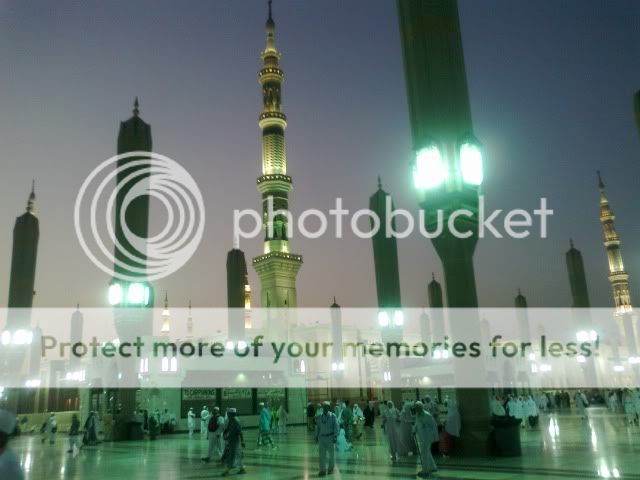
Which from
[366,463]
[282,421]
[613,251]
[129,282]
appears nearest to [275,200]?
[613,251]

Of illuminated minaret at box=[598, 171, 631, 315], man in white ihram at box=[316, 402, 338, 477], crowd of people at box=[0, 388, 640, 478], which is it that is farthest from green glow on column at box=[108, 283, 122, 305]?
illuminated minaret at box=[598, 171, 631, 315]

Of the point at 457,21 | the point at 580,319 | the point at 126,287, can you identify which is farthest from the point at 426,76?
the point at 580,319

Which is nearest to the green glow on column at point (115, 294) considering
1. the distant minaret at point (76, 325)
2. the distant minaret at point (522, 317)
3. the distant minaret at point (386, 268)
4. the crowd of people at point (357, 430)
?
the crowd of people at point (357, 430)

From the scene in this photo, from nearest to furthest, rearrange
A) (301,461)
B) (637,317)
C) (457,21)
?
(301,461)
(457,21)
(637,317)

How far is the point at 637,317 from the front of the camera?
74938 mm

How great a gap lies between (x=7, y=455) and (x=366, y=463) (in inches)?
444

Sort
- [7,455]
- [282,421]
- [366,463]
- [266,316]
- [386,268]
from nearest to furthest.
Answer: [7,455] < [366,463] < [282,421] < [386,268] < [266,316]

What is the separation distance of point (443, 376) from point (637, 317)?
136 feet

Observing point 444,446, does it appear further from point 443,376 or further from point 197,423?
point 443,376

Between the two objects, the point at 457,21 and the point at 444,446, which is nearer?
the point at 444,446

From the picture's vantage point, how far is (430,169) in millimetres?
14344

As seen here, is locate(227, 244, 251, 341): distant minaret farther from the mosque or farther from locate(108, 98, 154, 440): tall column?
locate(108, 98, 154, 440): tall column

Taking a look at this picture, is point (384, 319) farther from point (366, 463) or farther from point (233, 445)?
point (233, 445)

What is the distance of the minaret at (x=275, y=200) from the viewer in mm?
77500
